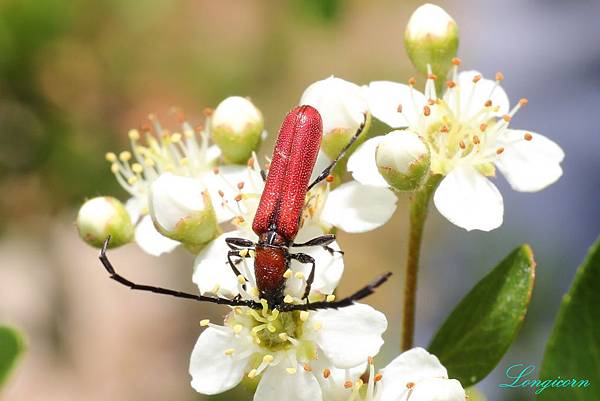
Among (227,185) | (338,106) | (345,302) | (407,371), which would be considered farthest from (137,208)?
(407,371)

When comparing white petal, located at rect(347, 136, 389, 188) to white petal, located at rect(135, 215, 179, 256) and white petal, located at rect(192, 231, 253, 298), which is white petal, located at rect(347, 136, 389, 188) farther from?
white petal, located at rect(135, 215, 179, 256)

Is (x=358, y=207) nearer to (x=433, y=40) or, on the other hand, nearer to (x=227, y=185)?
(x=227, y=185)

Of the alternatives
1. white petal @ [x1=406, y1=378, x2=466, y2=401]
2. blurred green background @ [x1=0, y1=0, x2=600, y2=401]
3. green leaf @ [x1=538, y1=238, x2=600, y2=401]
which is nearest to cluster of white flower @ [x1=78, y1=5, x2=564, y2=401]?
white petal @ [x1=406, y1=378, x2=466, y2=401]

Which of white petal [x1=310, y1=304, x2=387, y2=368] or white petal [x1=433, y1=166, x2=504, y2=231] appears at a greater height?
white petal [x1=433, y1=166, x2=504, y2=231]

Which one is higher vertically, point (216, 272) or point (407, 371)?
point (216, 272)

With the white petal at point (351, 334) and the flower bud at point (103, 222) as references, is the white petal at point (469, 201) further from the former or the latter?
the flower bud at point (103, 222)

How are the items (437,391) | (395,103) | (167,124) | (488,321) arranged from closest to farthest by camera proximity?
(437,391) → (488,321) → (395,103) → (167,124)

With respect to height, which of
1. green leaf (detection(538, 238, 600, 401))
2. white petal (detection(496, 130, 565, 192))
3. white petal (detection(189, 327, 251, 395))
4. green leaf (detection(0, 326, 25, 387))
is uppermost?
white petal (detection(496, 130, 565, 192))
